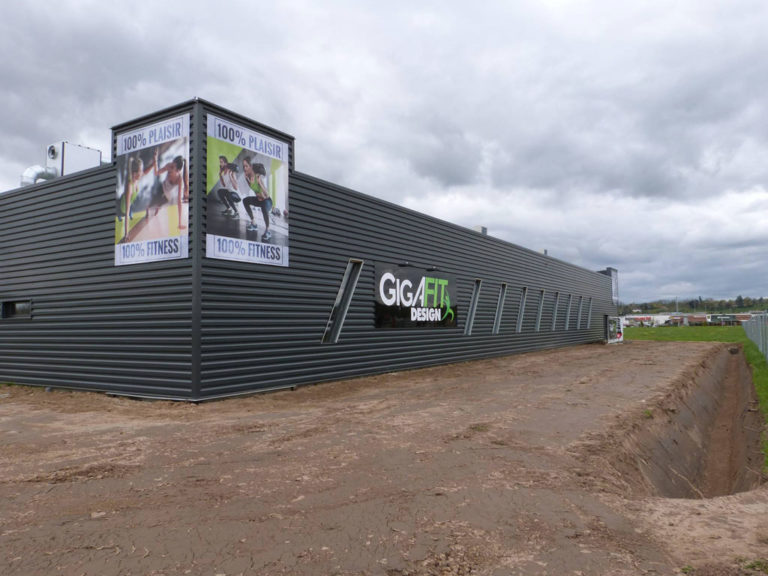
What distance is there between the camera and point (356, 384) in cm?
1216

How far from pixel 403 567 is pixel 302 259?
346 inches

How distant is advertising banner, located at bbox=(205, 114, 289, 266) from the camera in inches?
372

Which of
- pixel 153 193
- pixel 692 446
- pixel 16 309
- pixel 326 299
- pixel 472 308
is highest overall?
pixel 153 193

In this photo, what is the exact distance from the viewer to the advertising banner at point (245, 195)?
9.46 metres

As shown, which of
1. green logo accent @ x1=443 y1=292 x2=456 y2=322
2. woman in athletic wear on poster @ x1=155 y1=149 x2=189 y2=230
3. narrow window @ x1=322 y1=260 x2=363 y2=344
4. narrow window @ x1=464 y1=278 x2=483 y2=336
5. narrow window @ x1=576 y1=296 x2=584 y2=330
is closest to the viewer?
woman in athletic wear on poster @ x1=155 y1=149 x2=189 y2=230

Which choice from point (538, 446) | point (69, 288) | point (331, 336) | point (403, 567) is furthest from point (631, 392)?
point (69, 288)

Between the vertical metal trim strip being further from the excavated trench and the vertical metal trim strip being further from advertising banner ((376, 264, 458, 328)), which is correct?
the excavated trench

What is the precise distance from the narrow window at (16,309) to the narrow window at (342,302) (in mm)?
7511

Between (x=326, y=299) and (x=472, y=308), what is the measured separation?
854 centimetres

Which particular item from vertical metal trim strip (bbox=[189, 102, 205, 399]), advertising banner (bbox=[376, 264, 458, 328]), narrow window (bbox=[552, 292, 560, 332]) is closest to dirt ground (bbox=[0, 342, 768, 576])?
vertical metal trim strip (bbox=[189, 102, 205, 399])

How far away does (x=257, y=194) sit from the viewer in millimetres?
10211

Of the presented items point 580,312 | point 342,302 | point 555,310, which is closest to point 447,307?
point 342,302

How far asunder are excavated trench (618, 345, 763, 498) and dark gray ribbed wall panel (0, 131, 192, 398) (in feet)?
25.4

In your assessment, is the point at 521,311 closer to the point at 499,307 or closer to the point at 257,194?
the point at 499,307
